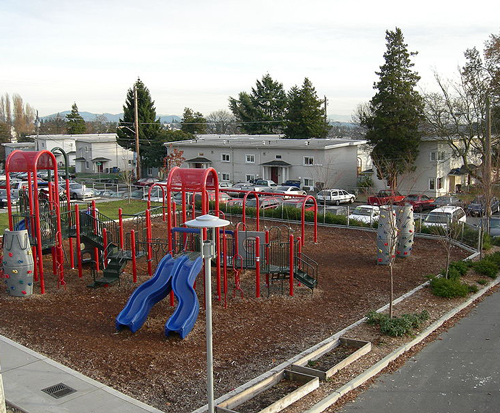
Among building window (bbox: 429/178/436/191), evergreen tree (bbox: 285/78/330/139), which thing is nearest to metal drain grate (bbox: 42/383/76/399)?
building window (bbox: 429/178/436/191)

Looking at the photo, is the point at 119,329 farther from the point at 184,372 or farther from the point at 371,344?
the point at 371,344

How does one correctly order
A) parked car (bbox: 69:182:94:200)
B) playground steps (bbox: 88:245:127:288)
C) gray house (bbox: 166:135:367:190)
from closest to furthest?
playground steps (bbox: 88:245:127:288) < parked car (bbox: 69:182:94:200) < gray house (bbox: 166:135:367:190)

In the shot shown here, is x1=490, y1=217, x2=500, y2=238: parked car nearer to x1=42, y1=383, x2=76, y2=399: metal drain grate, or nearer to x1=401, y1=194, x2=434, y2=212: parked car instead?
x1=401, y1=194, x2=434, y2=212: parked car

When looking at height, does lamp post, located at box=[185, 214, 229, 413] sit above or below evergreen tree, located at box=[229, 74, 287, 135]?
below

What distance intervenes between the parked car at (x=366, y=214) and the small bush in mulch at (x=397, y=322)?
13.2 metres

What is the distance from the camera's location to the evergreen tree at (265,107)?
72.7m

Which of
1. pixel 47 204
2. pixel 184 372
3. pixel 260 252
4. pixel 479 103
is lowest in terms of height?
pixel 184 372

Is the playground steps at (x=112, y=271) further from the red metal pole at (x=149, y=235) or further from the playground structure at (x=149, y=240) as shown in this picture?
the red metal pole at (x=149, y=235)

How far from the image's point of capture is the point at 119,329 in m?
11.9

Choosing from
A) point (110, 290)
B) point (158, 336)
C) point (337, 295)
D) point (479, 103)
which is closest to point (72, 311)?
point (110, 290)

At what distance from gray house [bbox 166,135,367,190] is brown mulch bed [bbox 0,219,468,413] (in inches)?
1037

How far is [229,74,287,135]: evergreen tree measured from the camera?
7269 centimetres

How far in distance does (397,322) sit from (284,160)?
35432 mm

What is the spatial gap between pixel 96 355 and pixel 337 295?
23.3 ft
